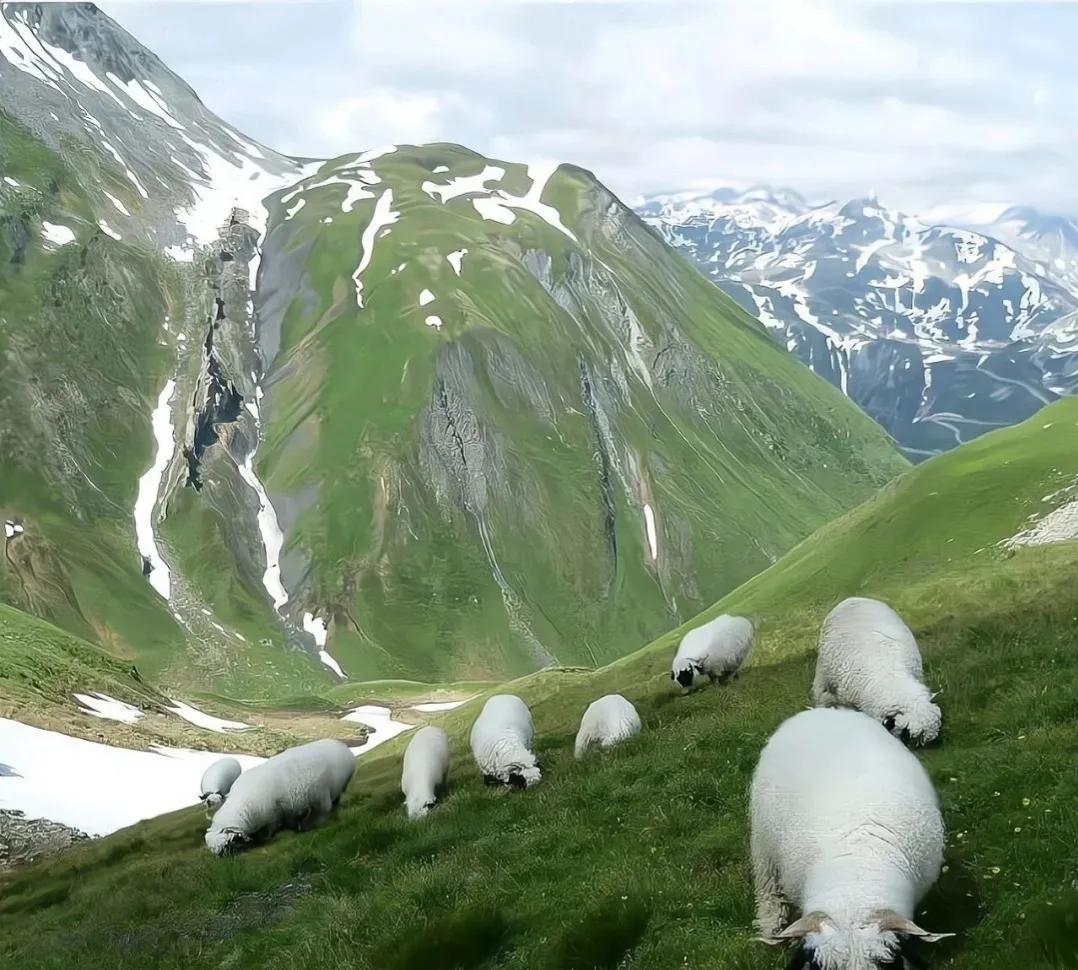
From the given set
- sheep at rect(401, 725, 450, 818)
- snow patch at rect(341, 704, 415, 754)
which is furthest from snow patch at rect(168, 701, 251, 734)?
sheep at rect(401, 725, 450, 818)

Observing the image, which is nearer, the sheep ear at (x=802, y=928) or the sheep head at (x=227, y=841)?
the sheep ear at (x=802, y=928)

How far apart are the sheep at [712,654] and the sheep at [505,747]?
4.90 meters

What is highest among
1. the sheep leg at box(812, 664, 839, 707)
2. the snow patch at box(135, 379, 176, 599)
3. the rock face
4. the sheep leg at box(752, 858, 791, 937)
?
the snow patch at box(135, 379, 176, 599)

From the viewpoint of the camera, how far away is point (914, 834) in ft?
31.6

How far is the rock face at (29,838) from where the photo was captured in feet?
118

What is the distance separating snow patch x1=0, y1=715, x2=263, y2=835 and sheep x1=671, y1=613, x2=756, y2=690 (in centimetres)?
2977

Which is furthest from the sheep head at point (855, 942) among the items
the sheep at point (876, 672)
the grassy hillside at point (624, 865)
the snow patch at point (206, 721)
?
the snow patch at point (206, 721)

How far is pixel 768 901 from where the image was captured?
33.1ft

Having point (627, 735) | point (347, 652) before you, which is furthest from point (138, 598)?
point (627, 735)

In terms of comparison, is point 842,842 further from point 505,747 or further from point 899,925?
point 505,747

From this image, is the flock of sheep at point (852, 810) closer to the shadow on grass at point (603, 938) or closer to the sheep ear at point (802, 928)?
the sheep ear at point (802, 928)

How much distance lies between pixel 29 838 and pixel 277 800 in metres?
21.5

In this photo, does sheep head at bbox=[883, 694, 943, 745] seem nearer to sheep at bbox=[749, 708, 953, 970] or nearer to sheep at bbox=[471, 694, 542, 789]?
sheep at bbox=[749, 708, 953, 970]

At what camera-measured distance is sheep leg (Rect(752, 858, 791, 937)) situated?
9.72 meters
